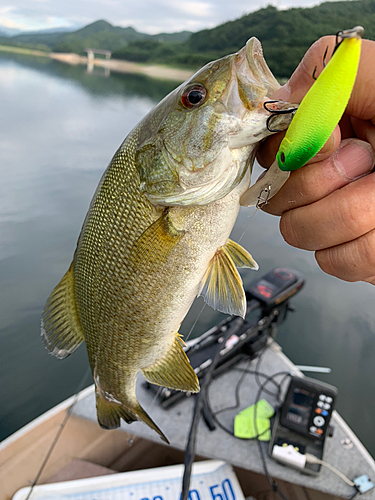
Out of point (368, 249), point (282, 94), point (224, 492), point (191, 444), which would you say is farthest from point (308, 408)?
point (282, 94)

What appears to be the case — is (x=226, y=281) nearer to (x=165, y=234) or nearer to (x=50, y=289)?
(x=165, y=234)

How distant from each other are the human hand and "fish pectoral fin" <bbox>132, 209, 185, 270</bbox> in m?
0.35

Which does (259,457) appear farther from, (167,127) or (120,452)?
(167,127)

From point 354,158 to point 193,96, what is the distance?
49 centimetres

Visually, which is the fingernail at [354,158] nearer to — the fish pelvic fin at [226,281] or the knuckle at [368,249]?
the knuckle at [368,249]

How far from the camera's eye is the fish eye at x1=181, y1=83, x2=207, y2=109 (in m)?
0.90

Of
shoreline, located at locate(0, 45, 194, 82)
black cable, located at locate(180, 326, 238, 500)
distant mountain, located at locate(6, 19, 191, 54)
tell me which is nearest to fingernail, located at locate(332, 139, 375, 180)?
black cable, located at locate(180, 326, 238, 500)

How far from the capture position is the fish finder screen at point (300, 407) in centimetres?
242

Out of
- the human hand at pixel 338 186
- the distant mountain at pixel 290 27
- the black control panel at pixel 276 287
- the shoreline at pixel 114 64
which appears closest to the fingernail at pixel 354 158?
the human hand at pixel 338 186

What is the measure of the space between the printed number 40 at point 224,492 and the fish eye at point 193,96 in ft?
8.08

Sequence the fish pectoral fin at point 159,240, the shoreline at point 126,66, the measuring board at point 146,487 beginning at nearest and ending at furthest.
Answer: the fish pectoral fin at point 159,240
the measuring board at point 146,487
the shoreline at point 126,66

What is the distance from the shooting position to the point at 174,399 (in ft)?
8.87

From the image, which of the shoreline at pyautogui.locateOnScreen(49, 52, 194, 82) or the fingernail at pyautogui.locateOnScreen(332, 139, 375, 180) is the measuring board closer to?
the fingernail at pyautogui.locateOnScreen(332, 139, 375, 180)

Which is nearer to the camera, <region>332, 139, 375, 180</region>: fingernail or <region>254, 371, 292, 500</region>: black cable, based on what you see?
<region>332, 139, 375, 180</region>: fingernail
